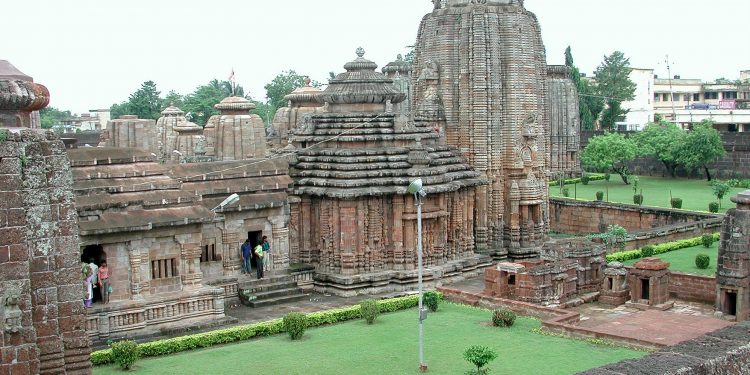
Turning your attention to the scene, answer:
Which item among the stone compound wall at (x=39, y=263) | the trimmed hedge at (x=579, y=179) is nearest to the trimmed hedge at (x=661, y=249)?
the trimmed hedge at (x=579, y=179)

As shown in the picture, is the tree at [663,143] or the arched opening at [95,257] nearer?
the arched opening at [95,257]

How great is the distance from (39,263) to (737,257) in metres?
15.8

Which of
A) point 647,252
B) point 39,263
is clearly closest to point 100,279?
point 39,263

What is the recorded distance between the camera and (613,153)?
50.3m

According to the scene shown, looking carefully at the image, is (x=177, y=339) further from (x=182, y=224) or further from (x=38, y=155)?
(x=38, y=155)

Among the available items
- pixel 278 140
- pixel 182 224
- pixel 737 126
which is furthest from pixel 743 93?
pixel 182 224

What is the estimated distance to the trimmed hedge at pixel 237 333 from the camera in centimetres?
1884

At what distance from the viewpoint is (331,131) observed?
2702cm

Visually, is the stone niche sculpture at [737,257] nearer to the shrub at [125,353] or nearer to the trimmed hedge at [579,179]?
the shrub at [125,353]

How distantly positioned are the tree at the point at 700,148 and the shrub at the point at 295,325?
113 ft

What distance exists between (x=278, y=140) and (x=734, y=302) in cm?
2231

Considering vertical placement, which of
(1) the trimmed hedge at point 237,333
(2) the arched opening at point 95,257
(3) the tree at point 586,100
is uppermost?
(3) the tree at point 586,100

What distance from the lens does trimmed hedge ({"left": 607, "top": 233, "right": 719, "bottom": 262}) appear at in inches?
1157

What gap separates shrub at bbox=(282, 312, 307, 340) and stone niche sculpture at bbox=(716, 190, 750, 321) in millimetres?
9822
